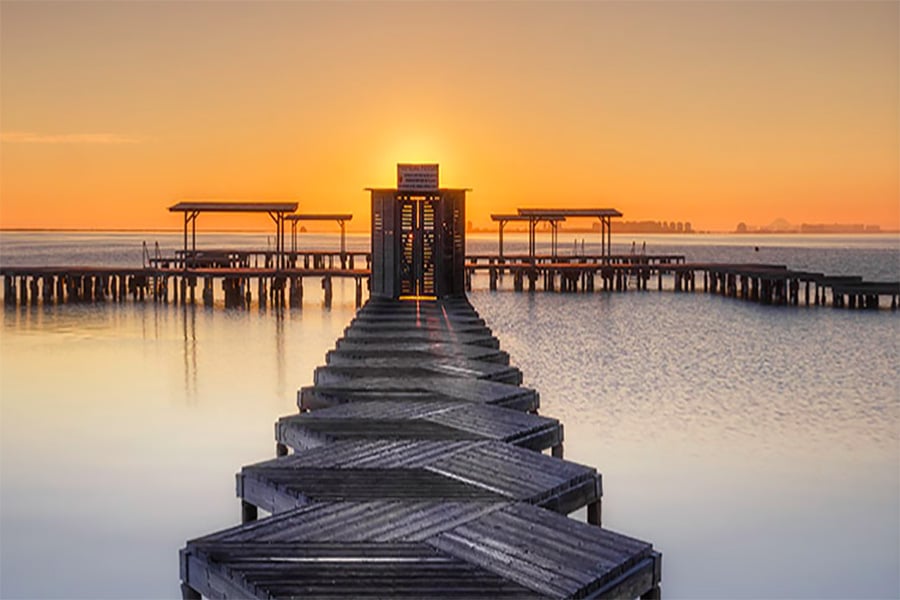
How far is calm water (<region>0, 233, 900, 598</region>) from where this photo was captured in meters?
8.51

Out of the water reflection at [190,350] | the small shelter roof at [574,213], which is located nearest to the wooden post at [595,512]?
the water reflection at [190,350]

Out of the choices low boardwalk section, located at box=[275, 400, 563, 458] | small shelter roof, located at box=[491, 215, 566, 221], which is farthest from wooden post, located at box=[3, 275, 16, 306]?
low boardwalk section, located at box=[275, 400, 563, 458]

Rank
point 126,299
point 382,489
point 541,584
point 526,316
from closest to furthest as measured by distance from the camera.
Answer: point 541,584 < point 382,489 < point 526,316 < point 126,299

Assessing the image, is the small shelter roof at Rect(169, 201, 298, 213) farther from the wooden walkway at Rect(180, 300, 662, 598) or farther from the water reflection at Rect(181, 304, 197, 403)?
the wooden walkway at Rect(180, 300, 662, 598)

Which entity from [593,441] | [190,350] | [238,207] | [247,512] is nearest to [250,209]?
[238,207]

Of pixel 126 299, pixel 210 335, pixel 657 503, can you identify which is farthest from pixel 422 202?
→ pixel 126 299

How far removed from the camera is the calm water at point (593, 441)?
851 centimetres

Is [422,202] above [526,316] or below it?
above

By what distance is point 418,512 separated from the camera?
6039 mm

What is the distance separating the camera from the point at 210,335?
25812mm

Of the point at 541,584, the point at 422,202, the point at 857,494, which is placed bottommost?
the point at 857,494

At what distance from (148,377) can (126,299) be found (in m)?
19.8

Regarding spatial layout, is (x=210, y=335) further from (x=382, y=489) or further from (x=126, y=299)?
(x=382, y=489)

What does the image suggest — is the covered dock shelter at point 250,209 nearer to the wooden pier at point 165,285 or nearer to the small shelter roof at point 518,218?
the wooden pier at point 165,285
